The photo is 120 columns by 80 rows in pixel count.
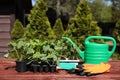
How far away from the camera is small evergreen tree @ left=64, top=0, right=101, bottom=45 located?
25.3ft

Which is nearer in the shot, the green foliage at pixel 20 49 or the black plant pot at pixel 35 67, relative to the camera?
the black plant pot at pixel 35 67

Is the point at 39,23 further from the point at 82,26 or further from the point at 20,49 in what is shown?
the point at 20,49

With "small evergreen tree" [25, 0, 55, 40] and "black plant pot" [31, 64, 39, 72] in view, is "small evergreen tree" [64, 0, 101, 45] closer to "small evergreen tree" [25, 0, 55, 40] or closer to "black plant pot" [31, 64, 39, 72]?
"small evergreen tree" [25, 0, 55, 40]

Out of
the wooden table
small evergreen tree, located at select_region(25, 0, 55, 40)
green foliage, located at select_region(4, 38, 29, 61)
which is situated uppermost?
small evergreen tree, located at select_region(25, 0, 55, 40)

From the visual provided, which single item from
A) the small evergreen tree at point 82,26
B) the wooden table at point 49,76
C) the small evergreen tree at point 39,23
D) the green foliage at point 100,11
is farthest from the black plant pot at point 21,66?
the green foliage at point 100,11

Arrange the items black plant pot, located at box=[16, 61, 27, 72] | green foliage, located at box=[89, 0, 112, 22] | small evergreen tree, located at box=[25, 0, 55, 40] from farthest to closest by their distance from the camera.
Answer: green foliage, located at box=[89, 0, 112, 22] → small evergreen tree, located at box=[25, 0, 55, 40] → black plant pot, located at box=[16, 61, 27, 72]

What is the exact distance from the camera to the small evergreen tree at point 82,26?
25.3 ft

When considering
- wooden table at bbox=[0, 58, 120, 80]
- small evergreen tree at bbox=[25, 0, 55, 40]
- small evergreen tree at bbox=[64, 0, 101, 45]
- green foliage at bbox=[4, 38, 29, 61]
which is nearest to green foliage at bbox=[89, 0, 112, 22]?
small evergreen tree at bbox=[64, 0, 101, 45]

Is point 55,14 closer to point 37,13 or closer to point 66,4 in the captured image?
point 66,4

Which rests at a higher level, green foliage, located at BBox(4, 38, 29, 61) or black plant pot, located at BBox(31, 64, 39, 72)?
green foliage, located at BBox(4, 38, 29, 61)

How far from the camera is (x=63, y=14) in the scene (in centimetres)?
2806

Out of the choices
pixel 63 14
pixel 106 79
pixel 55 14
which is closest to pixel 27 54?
pixel 106 79

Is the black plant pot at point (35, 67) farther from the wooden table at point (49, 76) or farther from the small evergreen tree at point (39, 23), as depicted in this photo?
the small evergreen tree at point (39, 23)

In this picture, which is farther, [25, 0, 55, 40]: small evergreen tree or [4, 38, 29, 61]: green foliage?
[25, 0, 55, 40]: small evergreen tree
